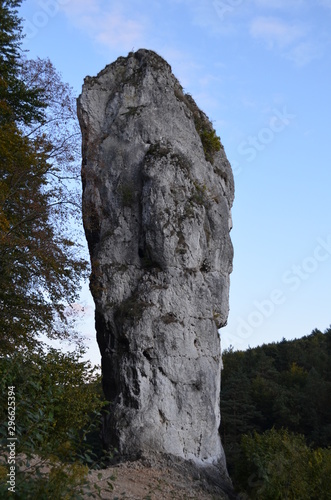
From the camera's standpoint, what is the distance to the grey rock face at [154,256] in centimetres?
1372

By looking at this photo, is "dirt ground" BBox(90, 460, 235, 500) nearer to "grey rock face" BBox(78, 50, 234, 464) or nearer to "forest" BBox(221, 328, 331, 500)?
"grey rock face" BBox(78, 50, 234, 464)

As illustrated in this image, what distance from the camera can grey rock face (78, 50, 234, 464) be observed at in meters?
13.7

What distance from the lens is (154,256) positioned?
14742mm

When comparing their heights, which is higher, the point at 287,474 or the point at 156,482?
the point at 156,482

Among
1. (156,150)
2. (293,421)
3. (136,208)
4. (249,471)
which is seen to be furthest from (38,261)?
→ (293,421)

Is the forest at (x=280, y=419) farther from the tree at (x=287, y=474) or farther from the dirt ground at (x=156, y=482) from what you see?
the dirt ground at (x=156, y=482)

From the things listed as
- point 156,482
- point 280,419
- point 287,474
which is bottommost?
point 287,474

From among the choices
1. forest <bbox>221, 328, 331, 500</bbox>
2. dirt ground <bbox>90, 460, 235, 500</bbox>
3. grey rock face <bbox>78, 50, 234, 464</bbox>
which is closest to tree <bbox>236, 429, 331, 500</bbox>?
forest <bbox>221, 328, 331, 500</bbox>

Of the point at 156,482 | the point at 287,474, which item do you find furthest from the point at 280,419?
the point at 156,482

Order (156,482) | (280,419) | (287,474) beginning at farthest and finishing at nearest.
Answer: (280,419) < (287,474) < (156,482)

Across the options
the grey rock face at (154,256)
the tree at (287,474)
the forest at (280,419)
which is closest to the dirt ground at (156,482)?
the grey rock face at (154,256)

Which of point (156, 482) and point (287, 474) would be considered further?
point (287, 474)

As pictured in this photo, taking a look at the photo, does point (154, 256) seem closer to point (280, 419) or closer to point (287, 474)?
point (287, 474)

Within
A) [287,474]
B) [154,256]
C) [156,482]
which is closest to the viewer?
[156,482]
